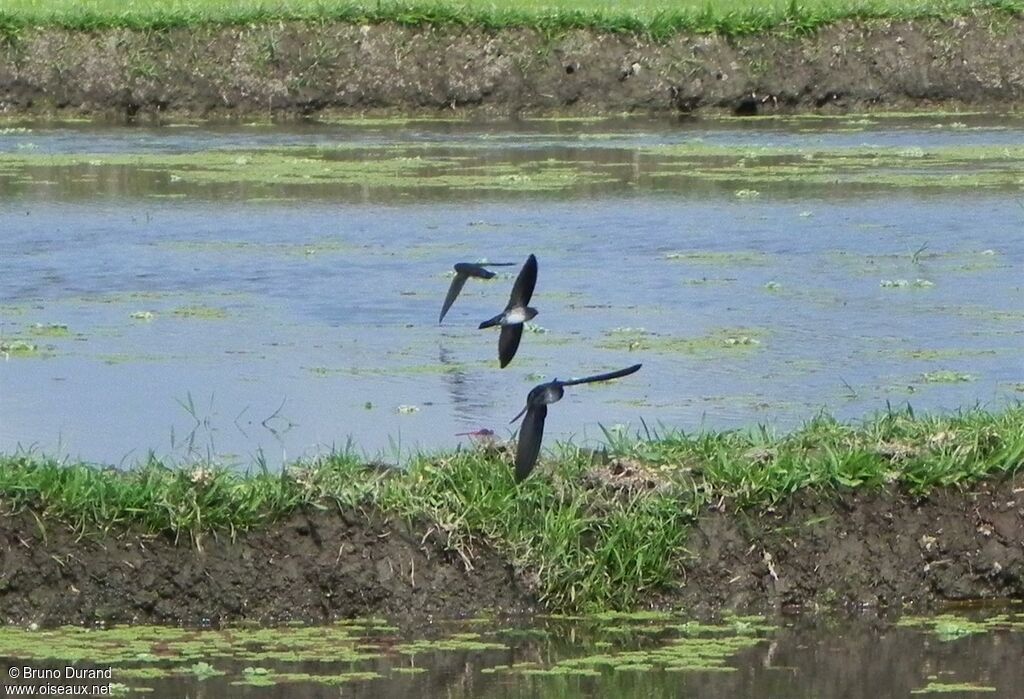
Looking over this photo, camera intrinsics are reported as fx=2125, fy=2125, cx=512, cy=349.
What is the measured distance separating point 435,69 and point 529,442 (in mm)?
16803

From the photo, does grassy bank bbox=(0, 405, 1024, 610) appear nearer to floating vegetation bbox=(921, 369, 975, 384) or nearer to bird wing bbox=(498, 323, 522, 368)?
bird wing bbox=(498, 323, 522, 368)

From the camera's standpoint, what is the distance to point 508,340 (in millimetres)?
7637

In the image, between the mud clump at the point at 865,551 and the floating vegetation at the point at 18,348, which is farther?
the floating vegetation at the point at 18,348

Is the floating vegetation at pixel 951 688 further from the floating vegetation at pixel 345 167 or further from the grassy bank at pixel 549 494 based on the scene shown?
the floating vegetation at pixel 345 167

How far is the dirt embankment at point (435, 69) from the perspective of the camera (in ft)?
74.4

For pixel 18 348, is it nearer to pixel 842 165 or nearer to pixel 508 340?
pixel 508 340

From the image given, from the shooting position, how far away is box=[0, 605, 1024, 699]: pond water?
5.92 meters

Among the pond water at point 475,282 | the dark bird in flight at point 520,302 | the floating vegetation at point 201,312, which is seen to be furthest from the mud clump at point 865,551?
the floating vegetation at point 201,312

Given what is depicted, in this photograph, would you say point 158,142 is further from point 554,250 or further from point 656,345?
point 656,345

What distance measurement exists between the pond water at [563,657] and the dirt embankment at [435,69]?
16.7m

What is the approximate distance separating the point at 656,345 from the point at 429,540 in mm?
3869

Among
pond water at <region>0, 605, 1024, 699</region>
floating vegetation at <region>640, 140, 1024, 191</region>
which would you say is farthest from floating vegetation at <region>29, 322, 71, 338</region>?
floating vegetation at <region>640, 140, 1024, 191</region>

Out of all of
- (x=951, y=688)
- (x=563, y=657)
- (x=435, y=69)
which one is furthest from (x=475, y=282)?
(x=435, y=69)

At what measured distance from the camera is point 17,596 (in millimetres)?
6520
